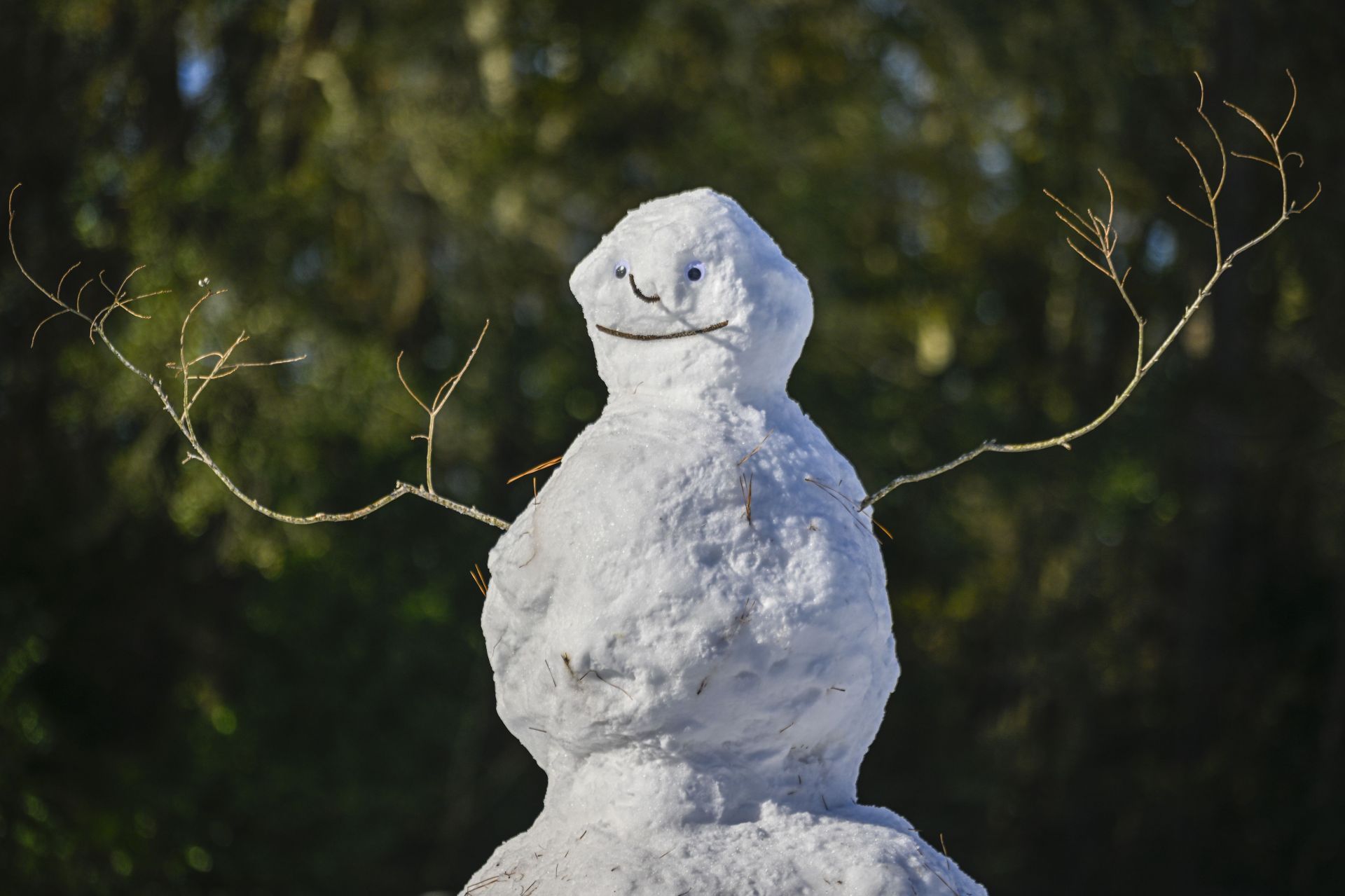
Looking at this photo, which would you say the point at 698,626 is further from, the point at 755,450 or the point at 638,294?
the point at 638,294

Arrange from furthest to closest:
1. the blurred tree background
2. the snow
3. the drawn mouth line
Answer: the blurred tree background, the drawn mouth line, the snow

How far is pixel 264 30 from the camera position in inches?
408

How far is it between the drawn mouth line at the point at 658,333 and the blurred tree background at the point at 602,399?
21.7 ft

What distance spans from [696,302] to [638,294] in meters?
0.12

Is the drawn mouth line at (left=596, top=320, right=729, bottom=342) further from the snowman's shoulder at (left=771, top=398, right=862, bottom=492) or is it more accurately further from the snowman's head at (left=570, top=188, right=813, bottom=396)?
the snowman's shoulder at (left=771, top=398, right=862, bottom=492)

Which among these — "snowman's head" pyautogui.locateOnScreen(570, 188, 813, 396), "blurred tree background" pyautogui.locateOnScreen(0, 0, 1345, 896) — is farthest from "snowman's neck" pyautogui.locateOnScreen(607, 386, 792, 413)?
"blurred tree background" pyautogui.locateOnScreen(0, 0, 1345, 896)

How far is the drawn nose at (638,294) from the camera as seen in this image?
9.70ft

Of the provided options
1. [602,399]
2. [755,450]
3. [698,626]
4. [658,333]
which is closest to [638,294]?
[658,333]

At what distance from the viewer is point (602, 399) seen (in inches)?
407

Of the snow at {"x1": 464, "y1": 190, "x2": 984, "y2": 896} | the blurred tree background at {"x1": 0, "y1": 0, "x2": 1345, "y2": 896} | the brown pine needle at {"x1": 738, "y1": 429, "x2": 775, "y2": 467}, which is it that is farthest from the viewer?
the blurred tree background at {"x1": 0, "y1": 0, "x2": 1345, "y2": 896}

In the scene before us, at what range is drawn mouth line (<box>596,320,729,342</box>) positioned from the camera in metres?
2.94

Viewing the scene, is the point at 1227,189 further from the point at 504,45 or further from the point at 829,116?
the point at 504,45

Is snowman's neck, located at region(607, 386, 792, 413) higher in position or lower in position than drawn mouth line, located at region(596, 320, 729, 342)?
lower

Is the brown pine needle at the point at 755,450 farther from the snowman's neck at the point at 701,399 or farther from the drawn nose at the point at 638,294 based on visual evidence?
the drawn nose at the point at 638,294
